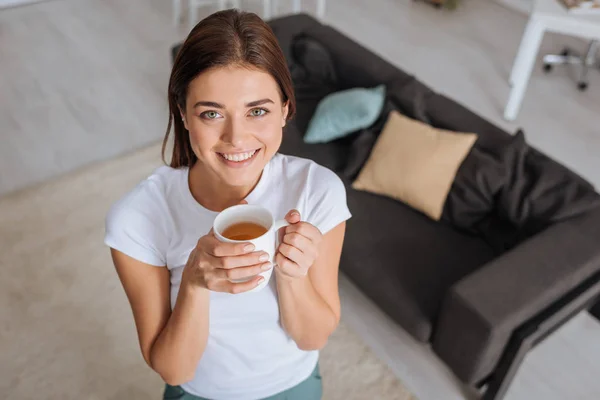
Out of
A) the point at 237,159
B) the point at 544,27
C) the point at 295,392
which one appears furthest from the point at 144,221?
the point at 544,27

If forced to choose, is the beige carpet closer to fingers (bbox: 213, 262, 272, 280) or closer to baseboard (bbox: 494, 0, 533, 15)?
fingers (bbox: 213, 262, 272, 280)

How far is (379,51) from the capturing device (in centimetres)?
405

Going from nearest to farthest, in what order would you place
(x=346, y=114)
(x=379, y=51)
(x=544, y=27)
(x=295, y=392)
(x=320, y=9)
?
1. (x=295, y=392)
2. (x=346, y=114)
3. (x=544, y=27)
4. (x=379, y=51)
5. (x=320, y=9)

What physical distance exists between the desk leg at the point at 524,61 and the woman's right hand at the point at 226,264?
9.27 ft

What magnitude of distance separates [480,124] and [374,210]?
59 cm

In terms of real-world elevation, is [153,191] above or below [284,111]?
below

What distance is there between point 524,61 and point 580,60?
788 millimetres

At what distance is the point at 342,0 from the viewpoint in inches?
186

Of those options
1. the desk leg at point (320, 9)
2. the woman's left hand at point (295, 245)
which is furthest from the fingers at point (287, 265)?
the desk leg at point (320, 9)

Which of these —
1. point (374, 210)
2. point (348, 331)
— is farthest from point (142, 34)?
point (348, 331)

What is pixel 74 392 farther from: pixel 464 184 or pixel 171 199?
pixel 464 184

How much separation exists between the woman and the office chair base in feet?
10.6

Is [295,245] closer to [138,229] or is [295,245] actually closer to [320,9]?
[138,229]

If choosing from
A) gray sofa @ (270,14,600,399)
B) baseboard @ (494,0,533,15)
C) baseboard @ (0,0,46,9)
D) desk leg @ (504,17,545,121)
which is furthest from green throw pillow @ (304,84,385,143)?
baseboard @ (0,0,46,9)
